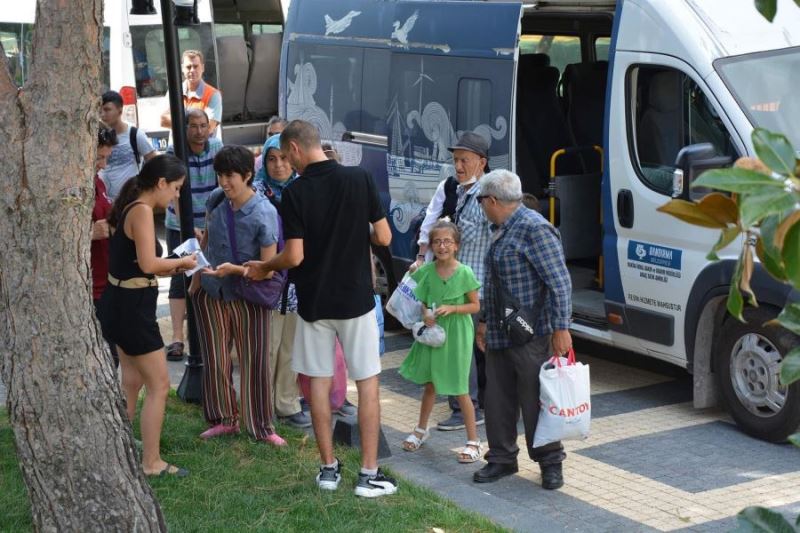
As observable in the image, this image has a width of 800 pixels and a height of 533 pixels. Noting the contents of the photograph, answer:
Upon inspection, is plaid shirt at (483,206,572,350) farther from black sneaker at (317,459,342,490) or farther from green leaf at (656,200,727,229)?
green leaf at (656,200,727,229)

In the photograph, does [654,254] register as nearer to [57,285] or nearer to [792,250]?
[57,285]

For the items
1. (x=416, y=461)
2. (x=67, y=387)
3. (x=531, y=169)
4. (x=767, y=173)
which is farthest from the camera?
(x=531, y=169)

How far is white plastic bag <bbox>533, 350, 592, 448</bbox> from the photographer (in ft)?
20.4

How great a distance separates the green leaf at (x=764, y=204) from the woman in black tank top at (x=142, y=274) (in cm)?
477

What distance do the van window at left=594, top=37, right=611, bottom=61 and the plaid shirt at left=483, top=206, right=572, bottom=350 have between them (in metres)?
4.09

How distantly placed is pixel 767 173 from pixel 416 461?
542cm

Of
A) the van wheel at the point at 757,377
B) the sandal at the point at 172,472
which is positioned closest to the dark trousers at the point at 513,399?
the van wheel at the point at 757,377

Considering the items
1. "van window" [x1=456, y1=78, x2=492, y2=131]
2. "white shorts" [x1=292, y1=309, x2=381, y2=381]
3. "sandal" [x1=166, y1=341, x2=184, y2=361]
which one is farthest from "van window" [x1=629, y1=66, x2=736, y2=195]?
"sandal" [x1=166, y1=341, x2=184, y2=361]

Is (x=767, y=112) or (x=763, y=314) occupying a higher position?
(x=767, y=112)

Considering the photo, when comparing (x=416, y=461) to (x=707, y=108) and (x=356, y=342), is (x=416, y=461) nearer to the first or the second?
(x=356, y=342)

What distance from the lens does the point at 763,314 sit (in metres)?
7.12

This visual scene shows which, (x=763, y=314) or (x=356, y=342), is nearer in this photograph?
(x=356, y=342)

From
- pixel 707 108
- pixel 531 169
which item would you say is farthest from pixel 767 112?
pixel 531 169

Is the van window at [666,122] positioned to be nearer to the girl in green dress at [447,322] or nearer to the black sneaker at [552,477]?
the girl in green dress at [447,322]
